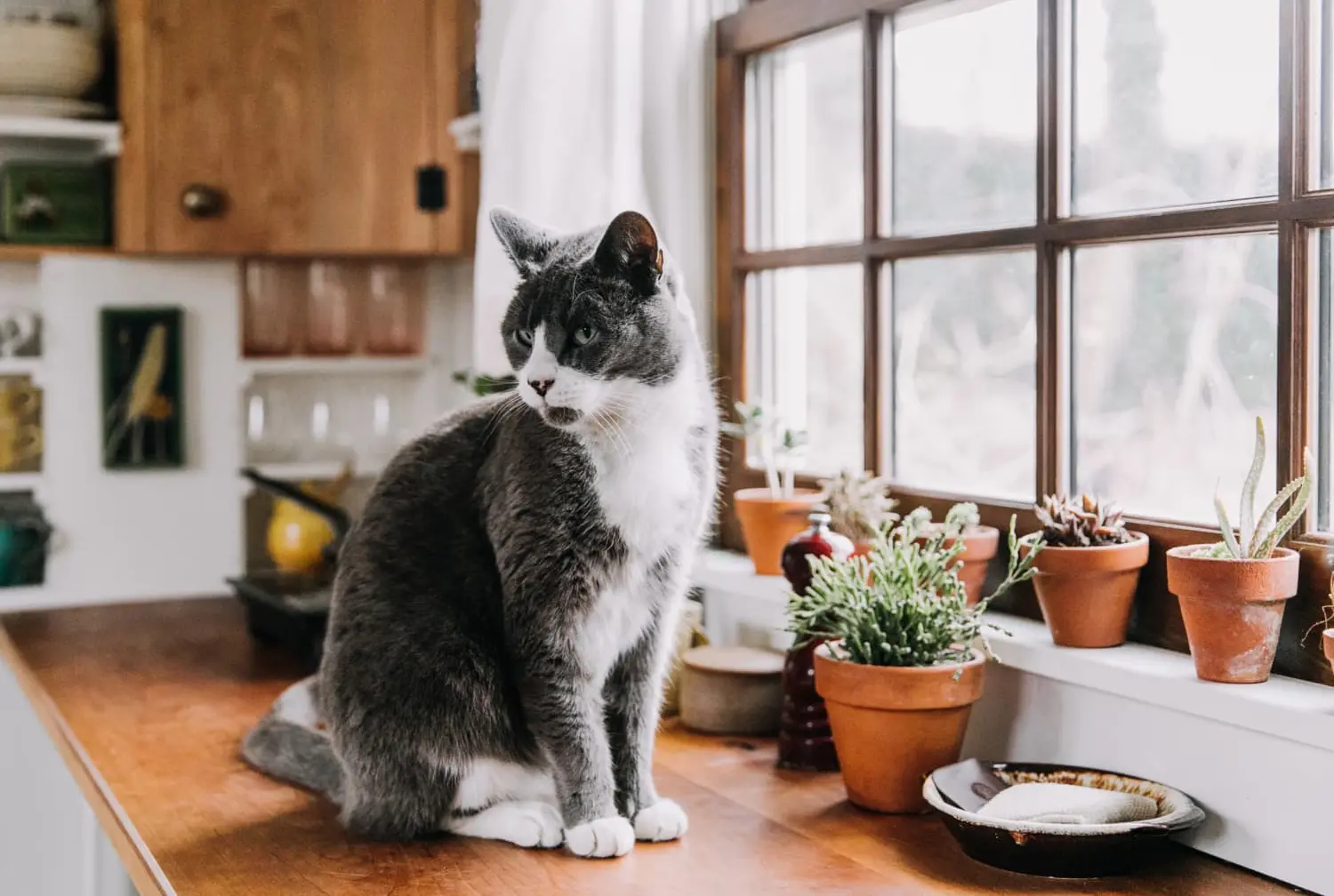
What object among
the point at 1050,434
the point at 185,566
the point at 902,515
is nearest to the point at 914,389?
the point at 902,515

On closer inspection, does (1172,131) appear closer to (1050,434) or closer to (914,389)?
(1050,434)

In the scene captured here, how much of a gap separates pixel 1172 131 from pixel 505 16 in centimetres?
104

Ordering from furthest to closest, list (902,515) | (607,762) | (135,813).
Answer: (902,515) < (135,813) < (607,762)

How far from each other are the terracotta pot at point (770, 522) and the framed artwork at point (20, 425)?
143cm

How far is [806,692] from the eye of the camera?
5.53ft

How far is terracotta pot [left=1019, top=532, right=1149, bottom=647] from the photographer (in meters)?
1.47

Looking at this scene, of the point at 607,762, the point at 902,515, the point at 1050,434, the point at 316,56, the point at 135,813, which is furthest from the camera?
the point at 316,56

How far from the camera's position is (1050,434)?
1672 mm

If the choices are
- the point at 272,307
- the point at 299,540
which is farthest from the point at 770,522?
the point at 272,307

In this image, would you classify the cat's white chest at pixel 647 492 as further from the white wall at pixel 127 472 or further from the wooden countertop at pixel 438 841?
the white wall at pixel 127 472

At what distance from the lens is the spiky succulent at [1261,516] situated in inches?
51.3

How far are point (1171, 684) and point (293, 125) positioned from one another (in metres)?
1.76

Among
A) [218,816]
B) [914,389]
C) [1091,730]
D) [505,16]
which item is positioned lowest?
[218,816]

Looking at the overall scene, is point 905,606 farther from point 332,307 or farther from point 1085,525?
point 332,307
